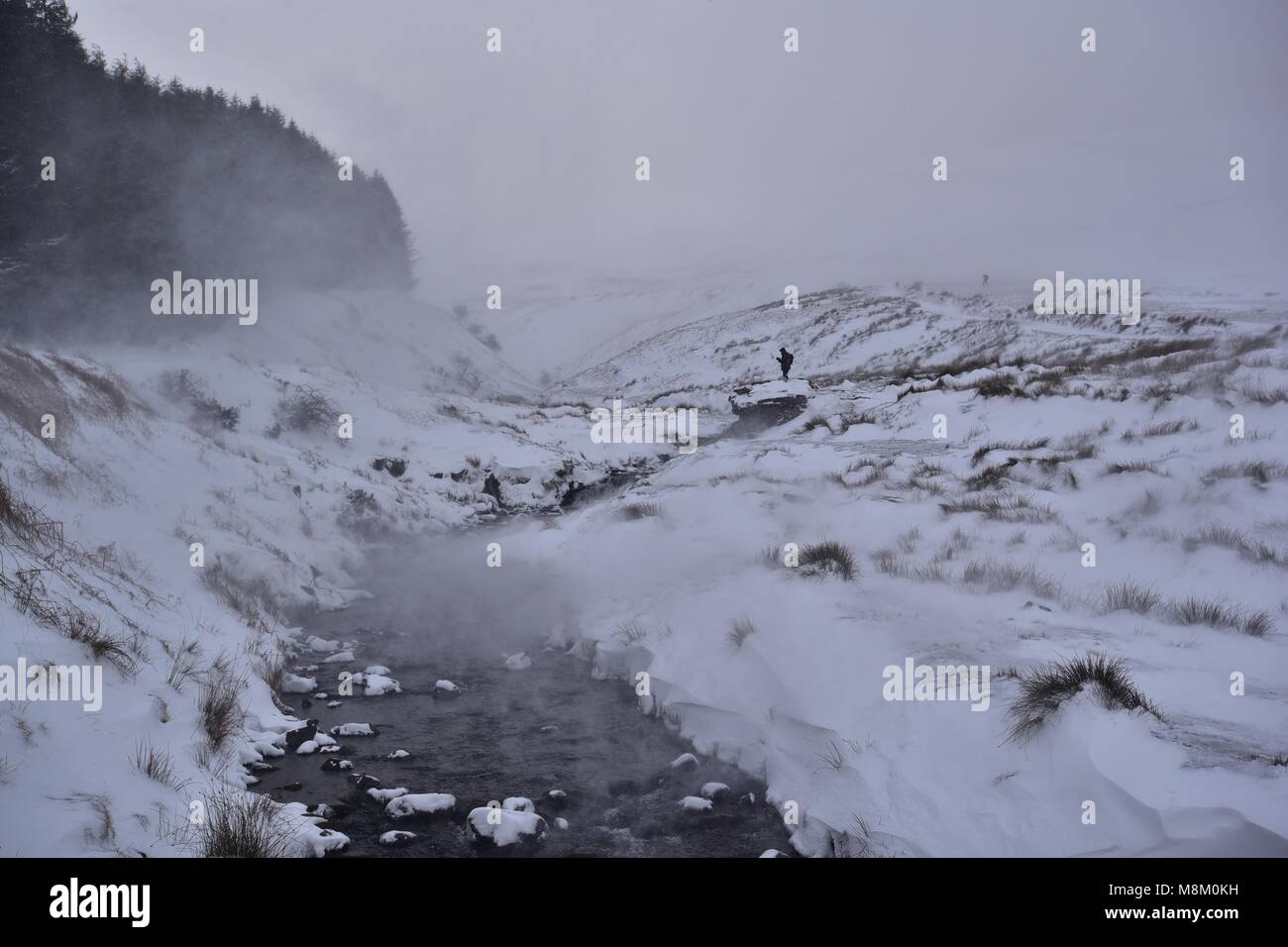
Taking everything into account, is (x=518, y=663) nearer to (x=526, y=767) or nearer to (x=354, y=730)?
(x=354, y=730)

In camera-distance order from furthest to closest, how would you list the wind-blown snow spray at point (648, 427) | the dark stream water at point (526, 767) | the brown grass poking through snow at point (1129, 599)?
the wind-blown snow spray at point (648, 427) < the brown grass poking through snow at point (1129, 599) < the dark stream water at point (526, 767)

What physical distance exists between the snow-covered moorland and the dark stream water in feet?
1.04

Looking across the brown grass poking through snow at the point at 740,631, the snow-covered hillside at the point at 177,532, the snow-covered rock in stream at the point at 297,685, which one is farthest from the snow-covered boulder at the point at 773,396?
the snow-covered rock in stream at the point at 297,685

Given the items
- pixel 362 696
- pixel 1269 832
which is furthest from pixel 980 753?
pixel 362 696

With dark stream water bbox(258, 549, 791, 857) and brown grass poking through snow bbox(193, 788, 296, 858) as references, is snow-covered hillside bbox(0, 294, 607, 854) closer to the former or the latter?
brown grass poking through snow bbox(193, 788, 296, 858)

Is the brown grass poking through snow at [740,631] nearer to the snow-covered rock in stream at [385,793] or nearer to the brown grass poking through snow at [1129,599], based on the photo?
the brown grass poking through snow at [1129,599]

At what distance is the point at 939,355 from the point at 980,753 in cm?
4361

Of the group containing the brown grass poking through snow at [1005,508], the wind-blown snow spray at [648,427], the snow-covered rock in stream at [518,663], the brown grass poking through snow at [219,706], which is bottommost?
the snow-covered rock in stream at [518,663]

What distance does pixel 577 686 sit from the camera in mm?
8625

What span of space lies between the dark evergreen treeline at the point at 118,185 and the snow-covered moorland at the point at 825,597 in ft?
43.8

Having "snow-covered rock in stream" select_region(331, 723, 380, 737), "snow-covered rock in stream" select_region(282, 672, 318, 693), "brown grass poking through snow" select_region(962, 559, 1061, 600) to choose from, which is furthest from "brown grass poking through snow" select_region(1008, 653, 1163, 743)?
"snow-covered rock in stream" select_region(282, 672, 318, 693)

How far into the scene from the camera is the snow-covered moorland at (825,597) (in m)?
4.28

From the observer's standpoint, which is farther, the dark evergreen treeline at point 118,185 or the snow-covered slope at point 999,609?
the dark evergreen treeline at point 118,185

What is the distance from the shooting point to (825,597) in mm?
7613
